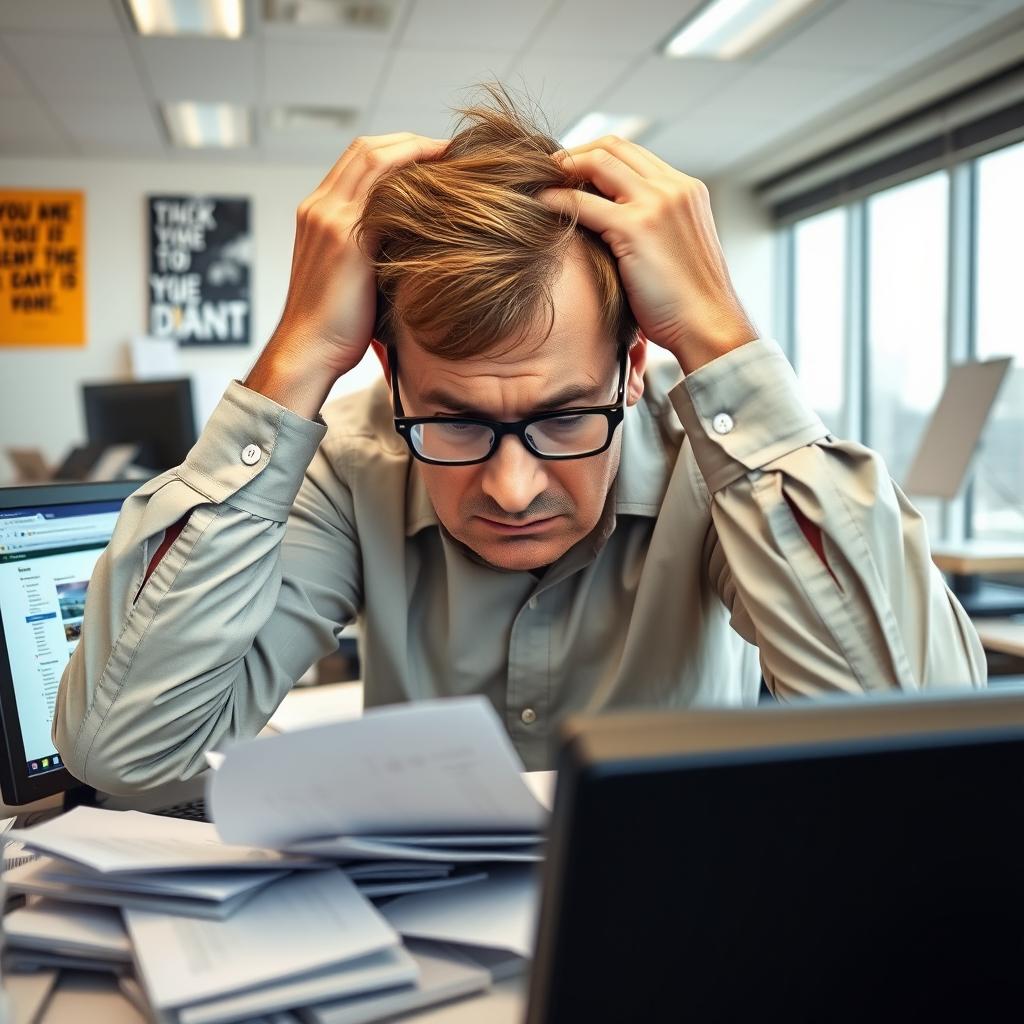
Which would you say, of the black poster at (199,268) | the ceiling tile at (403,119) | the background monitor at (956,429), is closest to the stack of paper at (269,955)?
the background monitor at (956,429)

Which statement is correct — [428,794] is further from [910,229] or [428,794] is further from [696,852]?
[910,229]

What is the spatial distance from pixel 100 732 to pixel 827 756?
2.28ft

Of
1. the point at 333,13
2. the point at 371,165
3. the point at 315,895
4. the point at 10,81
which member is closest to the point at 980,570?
→ the point at 371,165

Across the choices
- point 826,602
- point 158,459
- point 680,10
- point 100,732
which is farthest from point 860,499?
point 680,10

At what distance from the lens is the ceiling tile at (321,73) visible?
3922 millimetres

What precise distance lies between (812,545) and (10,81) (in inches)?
180

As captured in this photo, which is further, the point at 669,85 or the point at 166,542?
the point at 669,85

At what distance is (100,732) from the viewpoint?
0.86 m

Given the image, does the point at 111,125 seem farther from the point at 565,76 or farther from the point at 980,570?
the point at 980,570

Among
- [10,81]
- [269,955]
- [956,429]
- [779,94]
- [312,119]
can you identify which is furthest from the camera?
[312,119]

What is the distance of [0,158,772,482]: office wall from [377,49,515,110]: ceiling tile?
1556 millimetres

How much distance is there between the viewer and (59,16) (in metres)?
3.54

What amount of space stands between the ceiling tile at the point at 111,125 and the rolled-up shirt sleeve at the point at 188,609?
4.27m

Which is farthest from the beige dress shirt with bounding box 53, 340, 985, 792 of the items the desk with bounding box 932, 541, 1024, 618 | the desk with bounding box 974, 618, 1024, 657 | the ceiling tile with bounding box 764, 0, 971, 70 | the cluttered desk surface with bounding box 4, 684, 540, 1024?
the ceiling tile with bounding box 764, 0, 971, 70
